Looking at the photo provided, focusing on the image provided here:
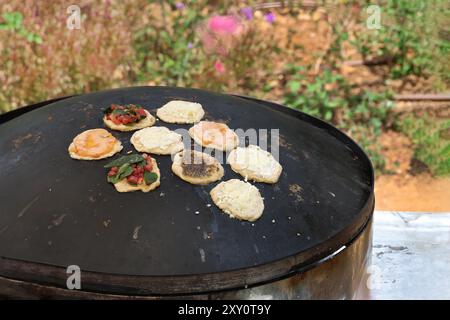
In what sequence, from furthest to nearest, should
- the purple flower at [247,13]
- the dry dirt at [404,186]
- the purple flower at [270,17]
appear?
the purple flower at [270,17]
the purple flower at [247,13]
the dry dirt at [404,186]

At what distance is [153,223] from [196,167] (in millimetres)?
339

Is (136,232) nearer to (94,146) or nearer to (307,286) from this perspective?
(94,146)

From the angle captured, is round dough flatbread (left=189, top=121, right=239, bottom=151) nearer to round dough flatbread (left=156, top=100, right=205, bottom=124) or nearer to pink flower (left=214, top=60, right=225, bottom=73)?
round dough flatbread (left=156, top=100, right=205, bottom=124)

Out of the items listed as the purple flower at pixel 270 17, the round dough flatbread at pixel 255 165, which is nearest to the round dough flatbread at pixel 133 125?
the round dough flatbread at pixel 255 165

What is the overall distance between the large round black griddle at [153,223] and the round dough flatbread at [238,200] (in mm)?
31

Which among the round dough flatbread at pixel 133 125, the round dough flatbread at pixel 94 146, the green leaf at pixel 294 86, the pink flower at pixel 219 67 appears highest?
the round dough flatbread at pixel 133 125

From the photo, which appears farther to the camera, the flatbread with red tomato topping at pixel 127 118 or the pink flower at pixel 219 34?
the pink flower at pixel 219 34

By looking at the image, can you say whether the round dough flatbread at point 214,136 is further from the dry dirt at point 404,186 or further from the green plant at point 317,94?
the green plant at point 317,94

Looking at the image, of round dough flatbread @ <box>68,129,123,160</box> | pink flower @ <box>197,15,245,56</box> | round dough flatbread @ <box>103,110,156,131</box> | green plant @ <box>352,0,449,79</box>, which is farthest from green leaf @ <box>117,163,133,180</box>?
green plant @ <box>352,0,449,79</box>

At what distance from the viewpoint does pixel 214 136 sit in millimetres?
2613

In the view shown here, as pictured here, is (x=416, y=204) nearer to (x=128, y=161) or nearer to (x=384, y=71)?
(x=384, y=71)

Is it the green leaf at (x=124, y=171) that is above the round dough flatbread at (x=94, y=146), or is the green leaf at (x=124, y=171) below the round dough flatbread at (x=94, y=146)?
below

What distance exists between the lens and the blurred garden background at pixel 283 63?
5.98m

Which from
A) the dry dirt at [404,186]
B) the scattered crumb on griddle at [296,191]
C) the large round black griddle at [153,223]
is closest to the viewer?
the large round black griddle at [153,223]
